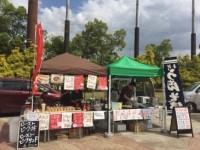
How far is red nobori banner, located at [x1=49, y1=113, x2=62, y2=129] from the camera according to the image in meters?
12.7

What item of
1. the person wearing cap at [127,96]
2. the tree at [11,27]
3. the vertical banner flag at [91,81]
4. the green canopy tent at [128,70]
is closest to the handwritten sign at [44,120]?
the vertical banner flag at [91,81]

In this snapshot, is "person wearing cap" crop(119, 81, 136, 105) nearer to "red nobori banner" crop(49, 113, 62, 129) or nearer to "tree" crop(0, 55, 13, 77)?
"red nobori banner" crop(49, 113, 62, 129)

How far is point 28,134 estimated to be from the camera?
11.6 metres

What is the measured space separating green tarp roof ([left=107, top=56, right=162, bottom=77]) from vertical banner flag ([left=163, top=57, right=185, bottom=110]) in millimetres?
359

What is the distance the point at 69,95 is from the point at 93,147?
3.63 meters

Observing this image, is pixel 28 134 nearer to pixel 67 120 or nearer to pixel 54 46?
pixel 67 120

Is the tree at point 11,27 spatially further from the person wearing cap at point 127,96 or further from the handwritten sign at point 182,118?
the handwritten sign at point 182,118

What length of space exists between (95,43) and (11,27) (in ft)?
30.7

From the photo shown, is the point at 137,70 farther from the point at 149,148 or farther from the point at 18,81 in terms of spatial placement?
the point at 18,81

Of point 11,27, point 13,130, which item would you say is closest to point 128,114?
point 13,130

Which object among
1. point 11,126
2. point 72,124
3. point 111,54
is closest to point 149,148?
point 72,124

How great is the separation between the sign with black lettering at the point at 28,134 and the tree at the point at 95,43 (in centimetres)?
3650

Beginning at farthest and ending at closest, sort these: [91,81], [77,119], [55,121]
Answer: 1. [91,81]
2. [77,119]
3. [55,121]

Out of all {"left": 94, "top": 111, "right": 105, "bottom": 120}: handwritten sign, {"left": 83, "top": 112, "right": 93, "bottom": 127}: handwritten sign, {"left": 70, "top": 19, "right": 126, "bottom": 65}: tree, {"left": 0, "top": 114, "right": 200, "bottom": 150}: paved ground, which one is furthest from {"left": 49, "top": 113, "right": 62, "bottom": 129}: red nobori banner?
{"left": 70, "top": 19, "right": 126, "bottom": 65}: tree
